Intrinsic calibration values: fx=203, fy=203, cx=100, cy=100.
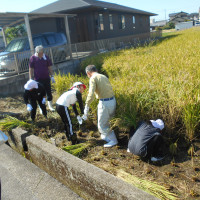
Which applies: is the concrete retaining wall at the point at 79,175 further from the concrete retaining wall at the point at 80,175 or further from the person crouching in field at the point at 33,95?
the person crouching in field at the point at 33,95

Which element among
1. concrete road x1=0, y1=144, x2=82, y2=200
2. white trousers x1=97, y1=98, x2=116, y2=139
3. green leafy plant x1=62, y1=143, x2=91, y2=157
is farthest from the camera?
white trousers x1=97, y1=98, x2=116, y2=139

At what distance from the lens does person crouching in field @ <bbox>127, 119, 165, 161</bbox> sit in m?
2.86

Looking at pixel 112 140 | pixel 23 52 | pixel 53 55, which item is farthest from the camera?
pixel 53 55

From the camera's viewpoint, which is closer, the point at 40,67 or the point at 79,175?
the point at 79,175

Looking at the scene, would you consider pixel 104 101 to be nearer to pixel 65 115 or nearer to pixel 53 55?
pixel 65 115

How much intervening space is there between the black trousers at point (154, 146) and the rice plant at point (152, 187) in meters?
0.48

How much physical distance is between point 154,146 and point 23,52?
7052 mm

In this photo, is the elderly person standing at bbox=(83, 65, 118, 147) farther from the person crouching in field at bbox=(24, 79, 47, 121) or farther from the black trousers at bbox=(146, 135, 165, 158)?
the person crouching in field at bbox=(24, 79, 47, 121)

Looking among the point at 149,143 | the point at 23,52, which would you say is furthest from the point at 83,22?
the point at 149,143

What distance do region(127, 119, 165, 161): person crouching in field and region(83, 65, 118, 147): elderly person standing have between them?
61 centimetres

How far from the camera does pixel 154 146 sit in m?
2.89

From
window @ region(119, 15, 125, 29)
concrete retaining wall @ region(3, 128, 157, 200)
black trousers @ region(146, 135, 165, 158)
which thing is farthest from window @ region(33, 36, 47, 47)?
window @ region(119, 15, 125, 29)

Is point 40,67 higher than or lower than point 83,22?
lower

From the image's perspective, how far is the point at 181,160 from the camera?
2814 millimetres
